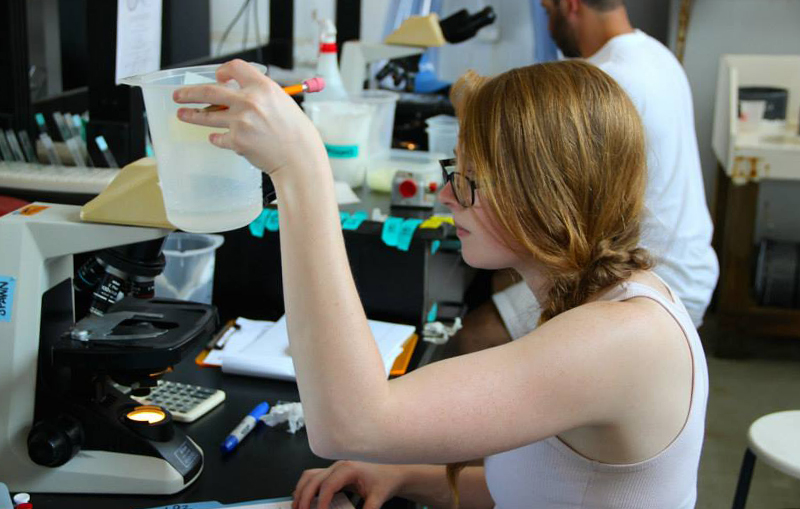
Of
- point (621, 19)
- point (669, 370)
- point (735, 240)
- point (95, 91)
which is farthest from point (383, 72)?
point (669, 370)

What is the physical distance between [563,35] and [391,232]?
1.20 meters

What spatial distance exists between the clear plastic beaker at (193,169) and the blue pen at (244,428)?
39 cm

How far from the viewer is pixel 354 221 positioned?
5.87 ft

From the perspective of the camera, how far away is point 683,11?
12.3 feet

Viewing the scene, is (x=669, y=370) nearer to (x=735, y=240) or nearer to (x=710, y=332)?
(x=735, y=240)

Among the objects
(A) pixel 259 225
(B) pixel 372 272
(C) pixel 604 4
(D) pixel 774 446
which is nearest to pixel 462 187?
(B) pixel 372 272

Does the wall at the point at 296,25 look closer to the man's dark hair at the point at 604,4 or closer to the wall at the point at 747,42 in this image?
the wall at the point at 747,42

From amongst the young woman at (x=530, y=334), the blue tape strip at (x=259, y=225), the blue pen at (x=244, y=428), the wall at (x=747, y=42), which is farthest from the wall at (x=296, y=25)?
the young woman at (x=530, y=334)

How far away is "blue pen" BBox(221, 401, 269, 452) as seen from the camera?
4.17ft

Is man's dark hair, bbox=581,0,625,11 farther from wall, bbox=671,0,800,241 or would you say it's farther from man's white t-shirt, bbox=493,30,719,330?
wall, bbox=671,0,800,241

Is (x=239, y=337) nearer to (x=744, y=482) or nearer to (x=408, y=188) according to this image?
(x=408, y=188)

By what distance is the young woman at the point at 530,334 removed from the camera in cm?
87

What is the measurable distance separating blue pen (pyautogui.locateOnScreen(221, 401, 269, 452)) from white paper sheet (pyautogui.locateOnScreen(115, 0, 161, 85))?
2.48 feet

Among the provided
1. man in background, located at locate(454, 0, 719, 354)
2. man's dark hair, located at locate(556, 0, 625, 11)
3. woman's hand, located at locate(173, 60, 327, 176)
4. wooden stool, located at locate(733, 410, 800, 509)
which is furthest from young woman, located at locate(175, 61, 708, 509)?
man's dark hair, located at locate(556, 0, 625, 11)
